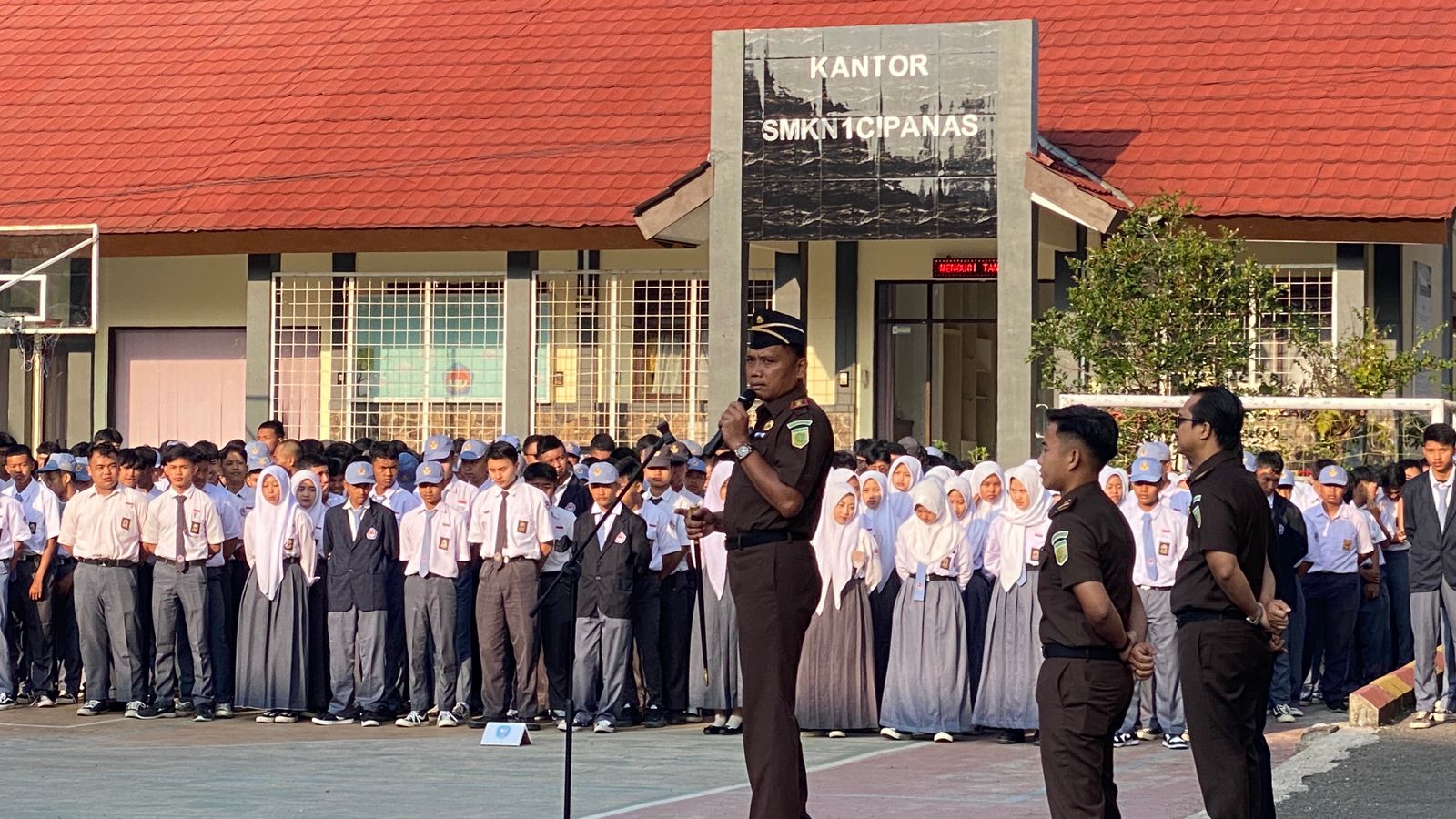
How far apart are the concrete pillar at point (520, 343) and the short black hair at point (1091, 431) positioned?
14.4m

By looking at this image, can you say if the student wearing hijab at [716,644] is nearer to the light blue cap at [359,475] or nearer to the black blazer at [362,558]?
the black blazer at [362,558]

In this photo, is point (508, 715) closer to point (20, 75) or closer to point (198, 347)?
point (198, 347)

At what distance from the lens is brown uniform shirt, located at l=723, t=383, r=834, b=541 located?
7930 millimetres

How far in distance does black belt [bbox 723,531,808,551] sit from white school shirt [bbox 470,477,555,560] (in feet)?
19.8

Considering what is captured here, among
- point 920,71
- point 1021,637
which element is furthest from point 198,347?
point 1021,637

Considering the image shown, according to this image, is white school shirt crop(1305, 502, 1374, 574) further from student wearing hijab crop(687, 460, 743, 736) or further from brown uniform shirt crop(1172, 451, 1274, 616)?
brown uniform shirt crop(1172, 451, 1274, 616)

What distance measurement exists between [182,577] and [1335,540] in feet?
26.1

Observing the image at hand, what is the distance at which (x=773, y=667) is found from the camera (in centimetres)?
787

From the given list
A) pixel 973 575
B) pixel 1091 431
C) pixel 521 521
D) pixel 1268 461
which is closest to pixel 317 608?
pixel 521 521

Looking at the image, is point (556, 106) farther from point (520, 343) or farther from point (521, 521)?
point (521, 521)

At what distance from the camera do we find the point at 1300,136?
19.9m

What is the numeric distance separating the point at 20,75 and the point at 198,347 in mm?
4024

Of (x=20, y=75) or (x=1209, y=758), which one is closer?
(x=1209, y=758)

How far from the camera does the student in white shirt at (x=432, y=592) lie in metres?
14.1
